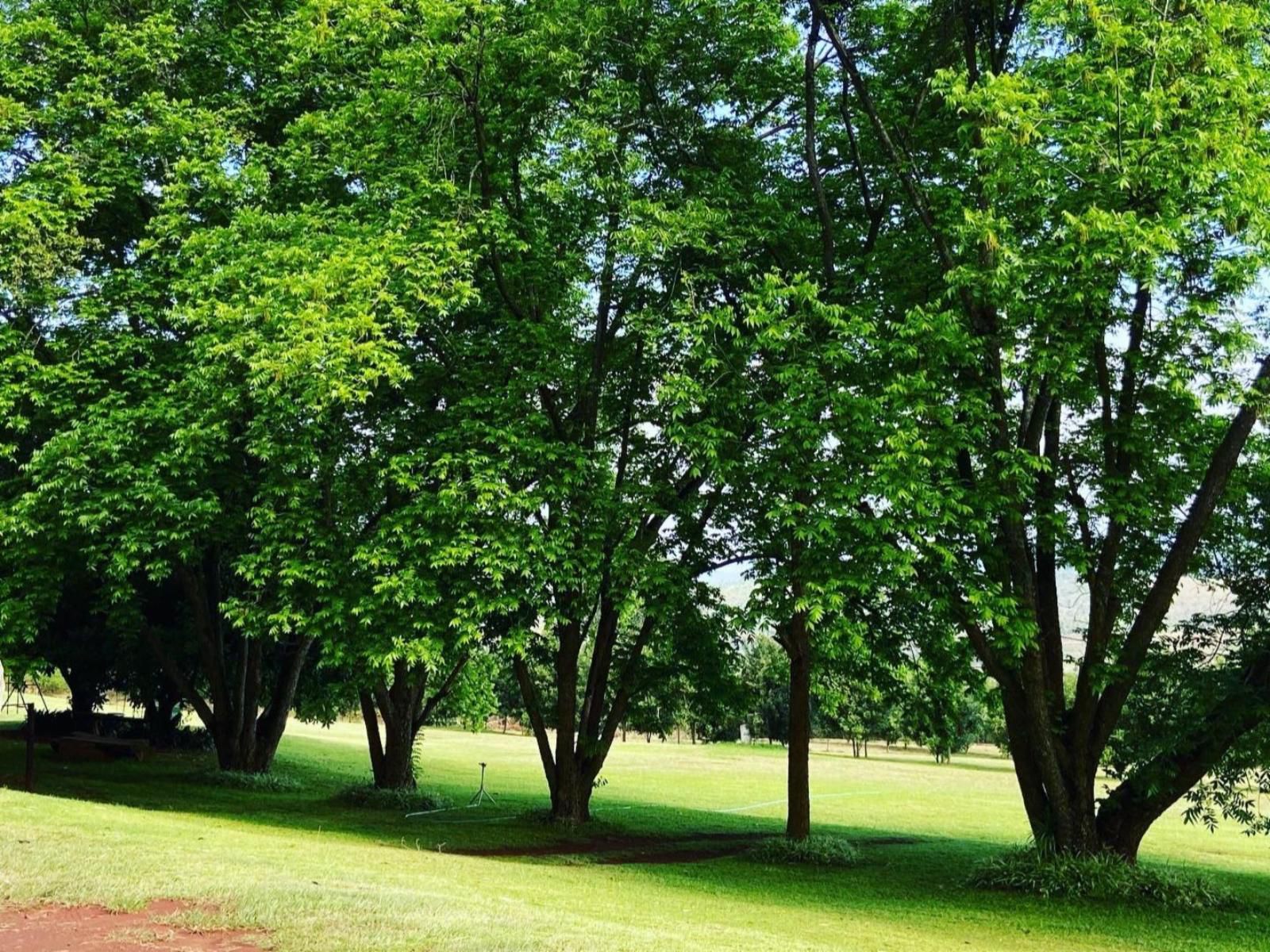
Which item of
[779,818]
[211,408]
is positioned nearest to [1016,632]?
[211,408]

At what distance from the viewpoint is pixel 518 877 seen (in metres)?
12.6

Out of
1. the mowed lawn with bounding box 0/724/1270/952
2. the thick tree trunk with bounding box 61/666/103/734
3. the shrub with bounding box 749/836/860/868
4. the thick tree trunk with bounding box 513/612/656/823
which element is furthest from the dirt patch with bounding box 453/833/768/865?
the thick tree trunk with bounding box 61/666/103/734

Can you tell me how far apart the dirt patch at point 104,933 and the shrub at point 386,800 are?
614 inches

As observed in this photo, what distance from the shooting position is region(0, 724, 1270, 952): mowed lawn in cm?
788

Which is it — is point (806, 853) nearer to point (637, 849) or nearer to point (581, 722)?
point (637, 849)

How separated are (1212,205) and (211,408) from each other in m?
14.2

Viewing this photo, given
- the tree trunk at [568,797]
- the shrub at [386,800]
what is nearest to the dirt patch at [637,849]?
the tree trunk at [568,797]

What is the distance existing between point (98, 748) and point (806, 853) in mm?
22878

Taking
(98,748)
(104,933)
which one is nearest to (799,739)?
(104,933)

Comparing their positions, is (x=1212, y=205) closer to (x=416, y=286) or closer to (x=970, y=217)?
(x=970, y=217)

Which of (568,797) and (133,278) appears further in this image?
(568,797)

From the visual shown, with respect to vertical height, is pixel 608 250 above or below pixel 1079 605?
above

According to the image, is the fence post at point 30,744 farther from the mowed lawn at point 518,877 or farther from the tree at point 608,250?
the tree at point 608,250

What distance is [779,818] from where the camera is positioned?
26500 millimetres
